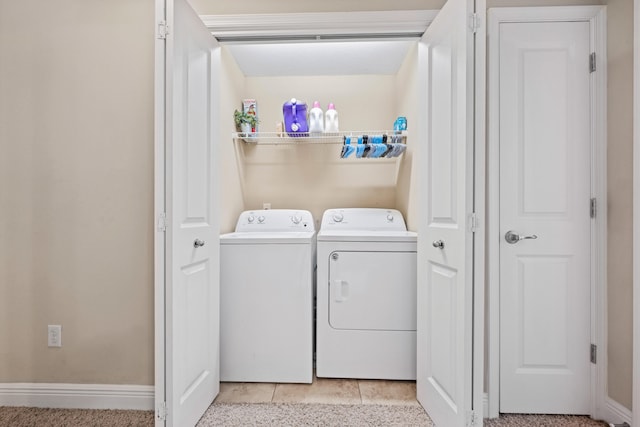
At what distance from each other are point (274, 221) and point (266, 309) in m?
0.78

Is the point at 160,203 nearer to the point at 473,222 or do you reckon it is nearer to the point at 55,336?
the point at 55,336

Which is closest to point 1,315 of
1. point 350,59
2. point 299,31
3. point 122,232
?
point 122,232

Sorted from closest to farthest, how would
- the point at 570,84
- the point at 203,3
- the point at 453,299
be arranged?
the point at 453,299 → the point at 570,84 → the point at 203,3

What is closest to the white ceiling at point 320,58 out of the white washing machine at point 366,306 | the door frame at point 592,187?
the door frame at point 592,187

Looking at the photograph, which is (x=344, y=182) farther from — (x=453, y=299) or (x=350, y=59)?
(x=453, y=299)

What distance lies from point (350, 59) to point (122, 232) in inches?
80.9

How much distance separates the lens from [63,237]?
181 cm

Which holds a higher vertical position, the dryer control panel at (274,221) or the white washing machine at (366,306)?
the dryer control panel at (274,221)

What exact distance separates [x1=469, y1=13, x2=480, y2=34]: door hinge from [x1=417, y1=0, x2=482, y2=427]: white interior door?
0.06 feet

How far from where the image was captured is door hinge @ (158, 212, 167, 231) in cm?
141

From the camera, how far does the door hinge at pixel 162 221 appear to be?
141 centimetres

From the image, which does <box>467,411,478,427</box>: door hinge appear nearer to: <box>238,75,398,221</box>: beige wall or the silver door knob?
the silver door knob

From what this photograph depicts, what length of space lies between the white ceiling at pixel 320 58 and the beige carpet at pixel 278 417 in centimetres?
228

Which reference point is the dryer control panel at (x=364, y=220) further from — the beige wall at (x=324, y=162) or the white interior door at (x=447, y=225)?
the white interior door at (x=447, y=225)
